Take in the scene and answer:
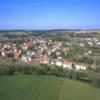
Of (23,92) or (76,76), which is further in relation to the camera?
(76,76)

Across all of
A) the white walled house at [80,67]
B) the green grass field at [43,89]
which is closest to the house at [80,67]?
the white walled house at [80,67]

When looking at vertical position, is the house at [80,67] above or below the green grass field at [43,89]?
below

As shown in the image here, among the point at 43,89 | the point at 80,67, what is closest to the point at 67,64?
the point at 80,67

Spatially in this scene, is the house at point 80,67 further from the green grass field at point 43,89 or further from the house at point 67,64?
the green grass field at point 43,89

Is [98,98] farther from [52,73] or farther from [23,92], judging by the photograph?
[52,73]

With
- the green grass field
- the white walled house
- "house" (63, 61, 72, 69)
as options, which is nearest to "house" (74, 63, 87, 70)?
the white walled house

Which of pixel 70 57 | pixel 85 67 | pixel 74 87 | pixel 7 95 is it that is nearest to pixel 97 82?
pixel 74 87

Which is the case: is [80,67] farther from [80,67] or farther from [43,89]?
[43,89]

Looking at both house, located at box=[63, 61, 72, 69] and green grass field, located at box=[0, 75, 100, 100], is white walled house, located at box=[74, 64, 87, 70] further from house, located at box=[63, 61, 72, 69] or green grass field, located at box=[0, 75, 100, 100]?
green grass field, located at box=[0, 75, 100, 100]
